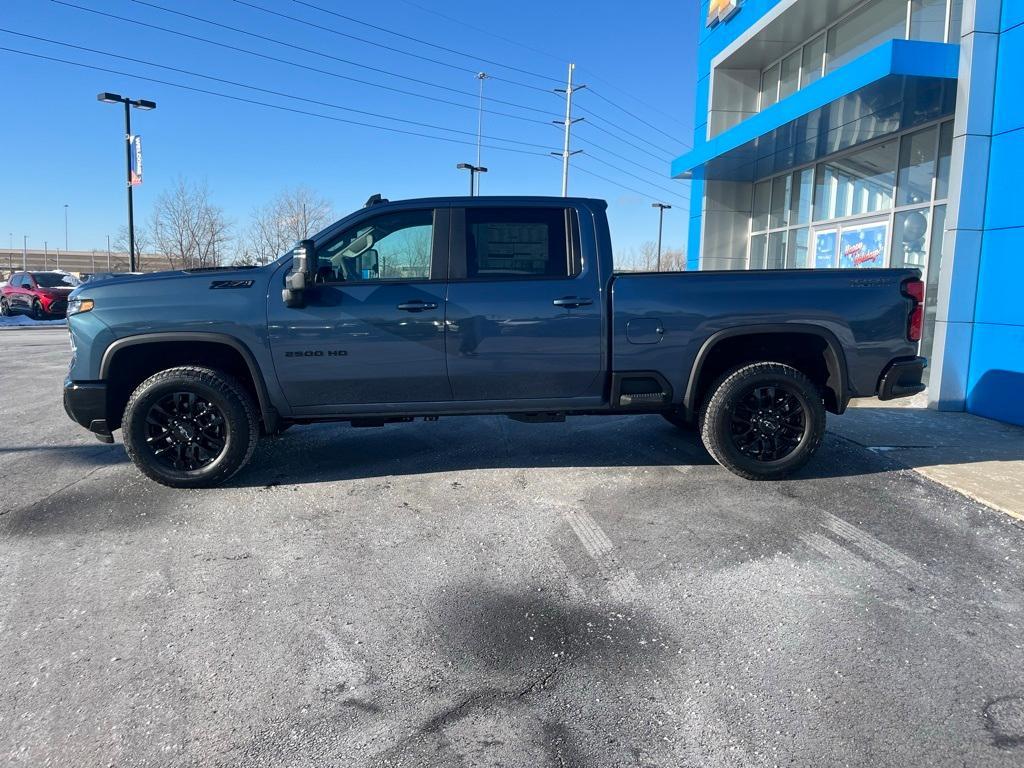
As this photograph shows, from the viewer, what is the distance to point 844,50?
38.4 feet

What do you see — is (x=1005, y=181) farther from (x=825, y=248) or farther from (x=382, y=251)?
(x=382, y=251)

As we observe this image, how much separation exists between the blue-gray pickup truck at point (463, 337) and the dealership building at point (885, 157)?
3366 mm

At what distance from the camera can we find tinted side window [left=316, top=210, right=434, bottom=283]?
16.2 ft

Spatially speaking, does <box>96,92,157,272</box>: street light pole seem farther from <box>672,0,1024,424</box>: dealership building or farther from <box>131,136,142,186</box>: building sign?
<box>672,0,1024,424</box>: dealership building

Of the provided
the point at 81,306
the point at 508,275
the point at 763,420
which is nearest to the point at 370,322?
the point at 508,275

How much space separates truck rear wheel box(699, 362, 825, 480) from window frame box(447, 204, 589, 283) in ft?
4.54

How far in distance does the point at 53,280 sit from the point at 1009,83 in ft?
89.3

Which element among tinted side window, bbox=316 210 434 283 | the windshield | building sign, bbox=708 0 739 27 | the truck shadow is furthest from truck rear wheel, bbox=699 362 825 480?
the windshield

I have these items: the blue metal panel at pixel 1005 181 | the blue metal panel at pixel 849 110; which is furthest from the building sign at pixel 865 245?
the blue metal panel at pixel 1005 181

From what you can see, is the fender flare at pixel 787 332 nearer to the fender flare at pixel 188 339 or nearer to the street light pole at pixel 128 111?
the fender flare at pixel 188 339

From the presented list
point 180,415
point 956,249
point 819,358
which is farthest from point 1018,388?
point 180,415

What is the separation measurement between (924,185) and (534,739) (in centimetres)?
1016

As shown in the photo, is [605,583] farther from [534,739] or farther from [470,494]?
[470,494]

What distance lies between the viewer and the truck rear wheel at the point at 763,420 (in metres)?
5.05
